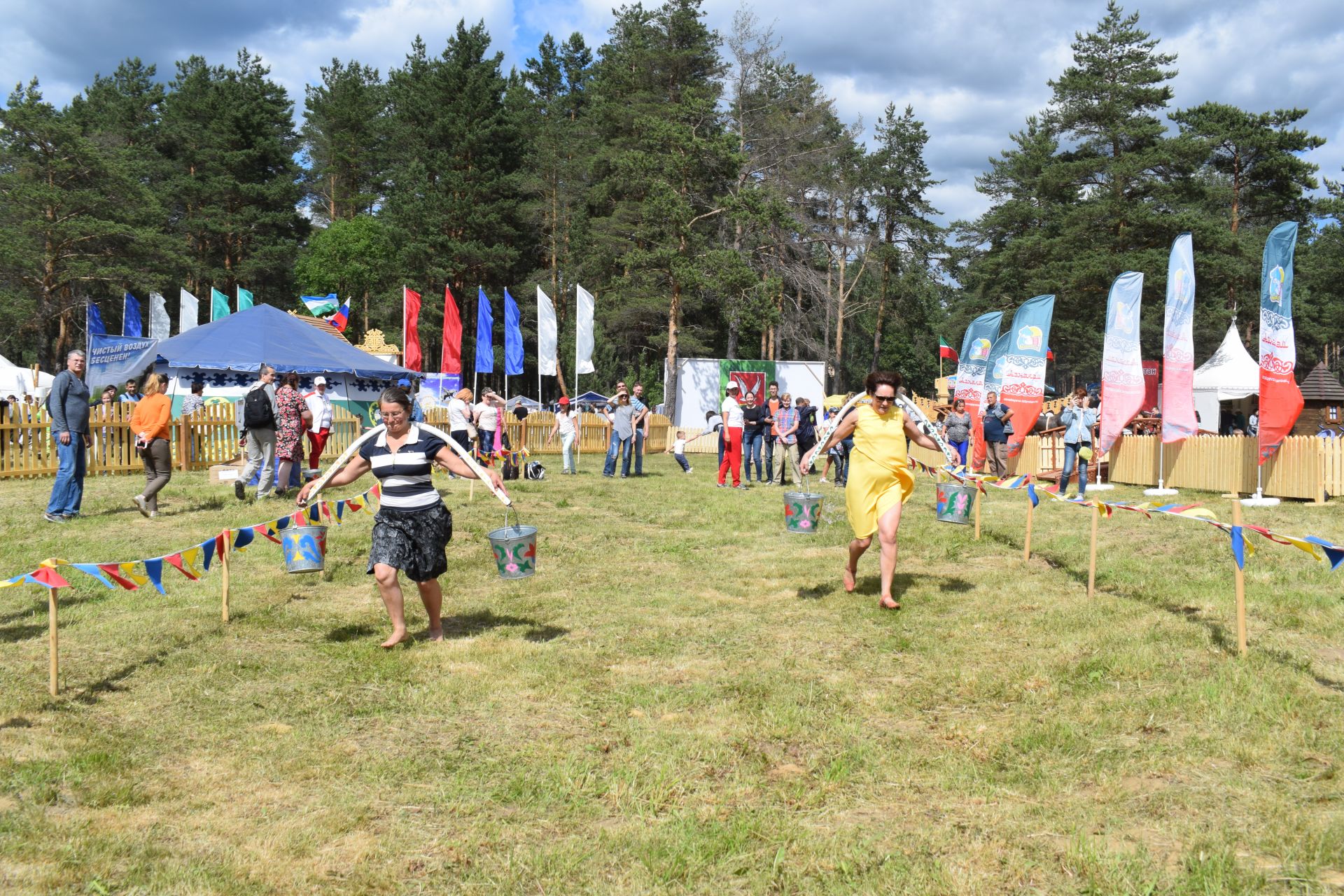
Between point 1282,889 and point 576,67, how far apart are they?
60333 mm

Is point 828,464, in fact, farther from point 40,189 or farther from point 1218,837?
point 40,189

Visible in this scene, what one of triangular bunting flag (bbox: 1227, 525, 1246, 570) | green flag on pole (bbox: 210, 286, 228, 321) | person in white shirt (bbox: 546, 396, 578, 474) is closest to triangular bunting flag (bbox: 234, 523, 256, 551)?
triangular bunting flag (bbox: 1227, 525, 1246, 570)

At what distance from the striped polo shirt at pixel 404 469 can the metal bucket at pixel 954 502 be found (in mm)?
5563

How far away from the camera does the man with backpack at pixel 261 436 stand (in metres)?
12.9

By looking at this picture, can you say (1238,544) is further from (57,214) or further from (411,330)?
(57,214)

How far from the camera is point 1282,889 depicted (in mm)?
3283

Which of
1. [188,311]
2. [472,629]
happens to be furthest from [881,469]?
[188,311]

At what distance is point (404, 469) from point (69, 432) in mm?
6892

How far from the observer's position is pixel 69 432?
10969 millimetres

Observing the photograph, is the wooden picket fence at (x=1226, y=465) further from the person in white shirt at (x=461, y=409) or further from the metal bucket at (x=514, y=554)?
the person in white shirt at (x=461, y=409)

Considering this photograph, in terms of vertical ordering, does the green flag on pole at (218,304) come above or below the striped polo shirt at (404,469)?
above

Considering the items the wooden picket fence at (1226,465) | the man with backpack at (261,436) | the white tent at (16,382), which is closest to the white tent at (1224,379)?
the wooden picket fence at (1226,465)

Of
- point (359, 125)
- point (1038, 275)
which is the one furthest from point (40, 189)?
point (1038, 275)

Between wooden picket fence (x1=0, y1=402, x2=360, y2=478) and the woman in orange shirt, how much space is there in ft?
15.4
